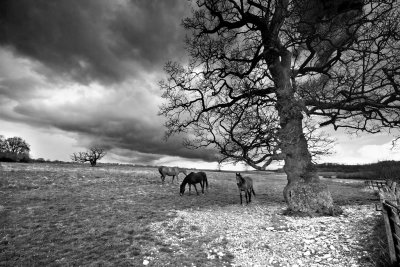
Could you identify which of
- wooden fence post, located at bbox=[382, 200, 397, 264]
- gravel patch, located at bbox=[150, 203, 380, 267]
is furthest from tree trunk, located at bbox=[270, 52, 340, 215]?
wooden fence post, located at bbox=[382, 200, 397, 264]

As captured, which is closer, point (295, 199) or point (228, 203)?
point (295, 199)

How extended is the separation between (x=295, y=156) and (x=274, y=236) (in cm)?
540

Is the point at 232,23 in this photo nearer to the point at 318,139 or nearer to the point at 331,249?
the point at 318,139

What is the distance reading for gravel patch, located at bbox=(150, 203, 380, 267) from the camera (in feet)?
25.7

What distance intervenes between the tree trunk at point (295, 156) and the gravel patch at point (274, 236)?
101 centimetres

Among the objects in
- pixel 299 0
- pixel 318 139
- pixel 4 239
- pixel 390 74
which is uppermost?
pixel 299 0

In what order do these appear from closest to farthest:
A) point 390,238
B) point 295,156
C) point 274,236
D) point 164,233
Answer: point 390,238 < point 274,236 < point 164,233 < point 295,156

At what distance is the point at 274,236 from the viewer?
9.82 meters

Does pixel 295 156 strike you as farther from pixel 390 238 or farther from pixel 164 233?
pixel 164 233

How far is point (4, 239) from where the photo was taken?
32.3ft

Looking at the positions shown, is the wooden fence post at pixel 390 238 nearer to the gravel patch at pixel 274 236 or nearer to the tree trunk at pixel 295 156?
the gravel patch at pixel 274 236

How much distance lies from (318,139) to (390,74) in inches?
186

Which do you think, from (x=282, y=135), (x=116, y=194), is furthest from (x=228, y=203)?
(x=116, y=194)

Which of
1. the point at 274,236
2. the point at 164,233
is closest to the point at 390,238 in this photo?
the point at 274,236
